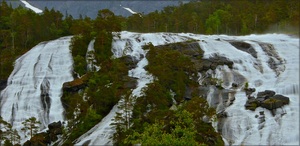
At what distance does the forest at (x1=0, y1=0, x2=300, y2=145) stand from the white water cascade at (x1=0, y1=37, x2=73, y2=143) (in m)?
1.17

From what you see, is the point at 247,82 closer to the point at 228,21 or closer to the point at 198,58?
the point at 198,58

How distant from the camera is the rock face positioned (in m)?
26.2

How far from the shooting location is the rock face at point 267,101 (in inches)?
1032

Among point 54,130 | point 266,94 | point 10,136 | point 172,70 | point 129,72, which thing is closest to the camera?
point 266,94

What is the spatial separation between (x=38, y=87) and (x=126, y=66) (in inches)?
319

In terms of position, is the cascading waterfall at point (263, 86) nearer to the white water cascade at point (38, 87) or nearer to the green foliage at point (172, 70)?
the green foliage at point (172, 70)

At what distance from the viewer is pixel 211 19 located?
73.5m

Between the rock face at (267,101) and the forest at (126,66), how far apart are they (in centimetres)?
459

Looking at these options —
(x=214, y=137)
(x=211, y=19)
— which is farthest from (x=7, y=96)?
(x=211, y=19)

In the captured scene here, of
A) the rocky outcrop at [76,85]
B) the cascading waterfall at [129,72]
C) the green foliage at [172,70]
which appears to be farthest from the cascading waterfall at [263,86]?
the rocky outcrop at [76,85]

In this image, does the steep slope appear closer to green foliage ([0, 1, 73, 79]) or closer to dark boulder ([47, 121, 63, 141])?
dark boulder ([47, 121, 63, 141])

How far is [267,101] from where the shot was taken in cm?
2688

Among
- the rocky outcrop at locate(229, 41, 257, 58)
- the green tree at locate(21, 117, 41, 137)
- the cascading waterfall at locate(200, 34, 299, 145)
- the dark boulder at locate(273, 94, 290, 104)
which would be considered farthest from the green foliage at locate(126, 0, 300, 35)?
the green tree at locate(21, 117, 41, 137)

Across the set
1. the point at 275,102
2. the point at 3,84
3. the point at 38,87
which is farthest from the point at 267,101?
the point at 3,84
